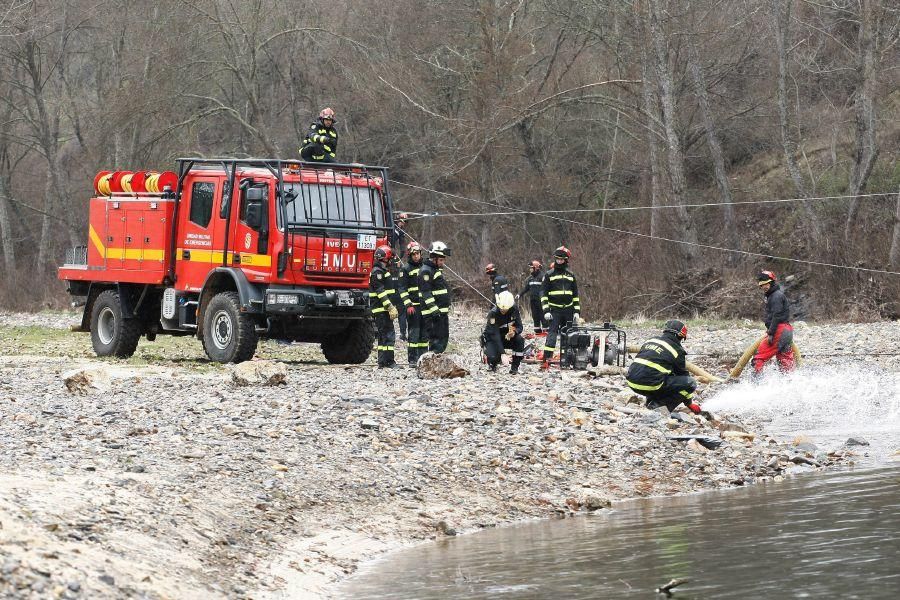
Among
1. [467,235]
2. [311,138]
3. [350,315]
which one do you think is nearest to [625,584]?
[350,315]

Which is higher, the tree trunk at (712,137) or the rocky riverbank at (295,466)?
the tree trunk at (712,137)

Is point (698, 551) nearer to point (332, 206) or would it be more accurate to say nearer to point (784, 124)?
point (332, 206)

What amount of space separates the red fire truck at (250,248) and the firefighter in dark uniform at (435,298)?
2.33ft

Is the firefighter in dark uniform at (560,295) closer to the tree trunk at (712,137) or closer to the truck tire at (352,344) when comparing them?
the truck tire at (352,344)

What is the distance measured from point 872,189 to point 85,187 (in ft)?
96.2

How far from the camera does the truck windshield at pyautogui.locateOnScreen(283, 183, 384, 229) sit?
1816 cm

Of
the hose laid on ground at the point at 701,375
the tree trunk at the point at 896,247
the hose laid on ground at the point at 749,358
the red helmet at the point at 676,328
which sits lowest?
the hose laid on ground at the point at 701,375

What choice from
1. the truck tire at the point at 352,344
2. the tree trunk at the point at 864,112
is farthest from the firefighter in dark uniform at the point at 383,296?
the tree trunk at the point at 864,112

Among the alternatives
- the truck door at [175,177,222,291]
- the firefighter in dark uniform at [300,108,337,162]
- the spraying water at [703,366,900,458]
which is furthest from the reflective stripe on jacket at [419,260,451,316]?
the spraying water at [703,366,900,458]

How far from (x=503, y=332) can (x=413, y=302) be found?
1628 mm

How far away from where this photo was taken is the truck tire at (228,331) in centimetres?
1823

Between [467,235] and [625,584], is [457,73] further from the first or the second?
[625,584]

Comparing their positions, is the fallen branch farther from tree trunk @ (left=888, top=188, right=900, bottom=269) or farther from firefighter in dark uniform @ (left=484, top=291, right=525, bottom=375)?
tree trunk @ (left=888, top=188, right=900, bottom=269)

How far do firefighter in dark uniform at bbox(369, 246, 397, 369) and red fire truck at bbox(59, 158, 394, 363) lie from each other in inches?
19.8
